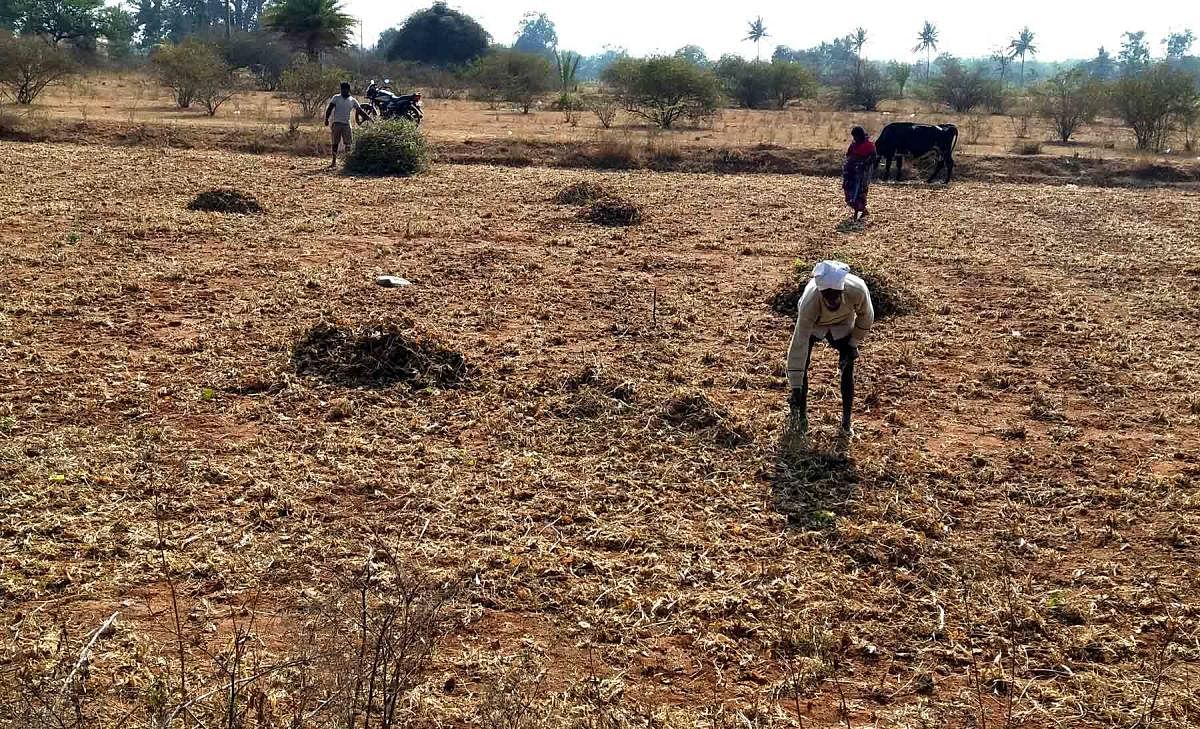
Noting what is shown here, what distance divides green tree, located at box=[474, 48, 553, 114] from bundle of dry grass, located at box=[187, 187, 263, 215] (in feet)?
64.7

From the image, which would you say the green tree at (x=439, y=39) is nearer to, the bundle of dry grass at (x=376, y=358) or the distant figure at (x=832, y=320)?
the bundle of dry grass at (x=376, y=358)

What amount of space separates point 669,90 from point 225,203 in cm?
1566

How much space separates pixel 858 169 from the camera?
37.9 ft

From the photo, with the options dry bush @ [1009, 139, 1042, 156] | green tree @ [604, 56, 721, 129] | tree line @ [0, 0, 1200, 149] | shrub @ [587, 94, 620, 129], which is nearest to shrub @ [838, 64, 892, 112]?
tree line @ [0, 0, 1200, 149]

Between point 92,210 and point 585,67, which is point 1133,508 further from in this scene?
point 585,67

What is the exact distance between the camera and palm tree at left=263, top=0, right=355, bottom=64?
105ft

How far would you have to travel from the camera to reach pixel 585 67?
166375 millimetres

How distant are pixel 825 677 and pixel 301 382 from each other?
381 cm

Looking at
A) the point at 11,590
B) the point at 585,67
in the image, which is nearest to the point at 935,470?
the point at 11,590

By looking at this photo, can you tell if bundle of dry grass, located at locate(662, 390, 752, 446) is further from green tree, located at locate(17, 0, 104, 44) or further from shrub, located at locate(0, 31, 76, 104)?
green tree, located at locate(17, 0, 104, 44)

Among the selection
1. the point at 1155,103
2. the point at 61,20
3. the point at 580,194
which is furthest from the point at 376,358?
the point at 61,20

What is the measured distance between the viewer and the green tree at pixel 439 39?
Answer: 4606 cm

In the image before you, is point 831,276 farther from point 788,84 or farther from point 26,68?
point 788,84

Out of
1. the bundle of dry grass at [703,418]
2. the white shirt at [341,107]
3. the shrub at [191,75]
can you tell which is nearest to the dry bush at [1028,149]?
the white shirt at [341,107]
